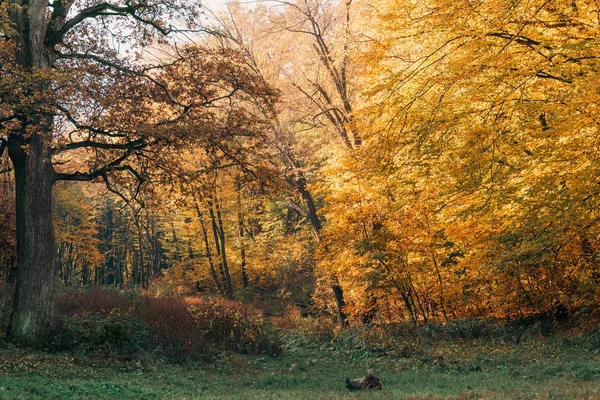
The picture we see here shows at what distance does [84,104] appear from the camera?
10742 millimetres

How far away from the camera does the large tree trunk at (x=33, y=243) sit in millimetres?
10781

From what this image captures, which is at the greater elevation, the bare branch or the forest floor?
the bare branch

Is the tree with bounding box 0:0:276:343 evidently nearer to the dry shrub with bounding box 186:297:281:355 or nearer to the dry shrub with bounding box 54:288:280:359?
the dry shrub with bounding box 54:288:280:359

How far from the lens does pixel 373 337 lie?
45.5 feet

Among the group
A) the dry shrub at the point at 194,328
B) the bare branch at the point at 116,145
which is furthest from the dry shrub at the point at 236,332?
the bare branch at the point at 116,145

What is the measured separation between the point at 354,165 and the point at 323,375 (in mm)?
6444

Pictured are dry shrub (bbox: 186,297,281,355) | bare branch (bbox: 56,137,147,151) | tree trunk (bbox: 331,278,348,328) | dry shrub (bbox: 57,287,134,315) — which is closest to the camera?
bare branch (bbox: 56,137,147,151)

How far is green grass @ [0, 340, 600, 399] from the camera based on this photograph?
23.0 ft

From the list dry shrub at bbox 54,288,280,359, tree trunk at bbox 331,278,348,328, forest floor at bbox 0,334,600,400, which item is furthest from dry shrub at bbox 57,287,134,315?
tree trunk at bbox 331,278,348,328

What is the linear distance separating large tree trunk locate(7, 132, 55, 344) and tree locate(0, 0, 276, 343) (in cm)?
2

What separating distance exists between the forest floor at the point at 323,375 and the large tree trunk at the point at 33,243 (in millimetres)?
875

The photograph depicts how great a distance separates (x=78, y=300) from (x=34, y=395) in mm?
9165

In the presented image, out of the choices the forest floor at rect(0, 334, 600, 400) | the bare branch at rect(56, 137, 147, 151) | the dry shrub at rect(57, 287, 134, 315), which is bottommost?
the forest floor at rect(0, 334, 600, 400)

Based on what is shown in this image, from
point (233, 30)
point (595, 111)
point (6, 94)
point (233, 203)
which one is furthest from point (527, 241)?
point (233, 203)
